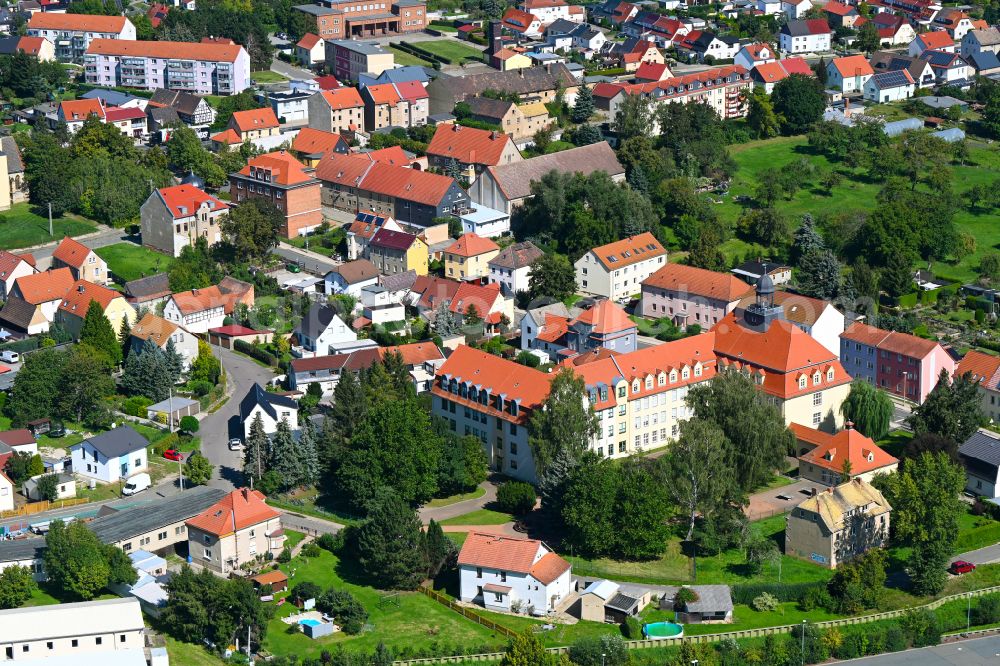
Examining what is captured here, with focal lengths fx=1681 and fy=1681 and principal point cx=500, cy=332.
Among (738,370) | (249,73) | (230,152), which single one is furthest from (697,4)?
(738,370)

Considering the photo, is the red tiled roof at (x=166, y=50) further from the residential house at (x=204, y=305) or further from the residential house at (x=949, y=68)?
the residential house at (x=949, y=68)

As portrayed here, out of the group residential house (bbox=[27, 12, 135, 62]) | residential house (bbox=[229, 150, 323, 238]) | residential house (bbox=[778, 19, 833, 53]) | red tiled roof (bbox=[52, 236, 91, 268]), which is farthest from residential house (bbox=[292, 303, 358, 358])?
residential house (bbox=[778, 19, 833, 53])

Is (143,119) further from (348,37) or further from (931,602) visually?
(931,602)

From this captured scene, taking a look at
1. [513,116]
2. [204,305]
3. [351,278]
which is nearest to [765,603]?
[351,278]

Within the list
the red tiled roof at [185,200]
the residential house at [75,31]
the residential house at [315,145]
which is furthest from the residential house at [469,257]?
the residential house at [75,31]

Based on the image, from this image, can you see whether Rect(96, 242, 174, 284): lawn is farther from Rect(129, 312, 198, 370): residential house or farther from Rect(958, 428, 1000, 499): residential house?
Rect(958, 428, 1000, 499): residential house
